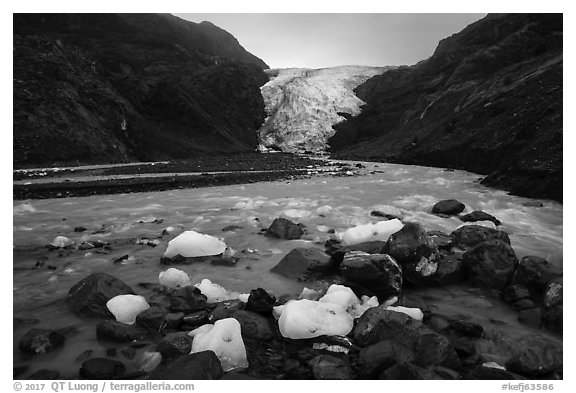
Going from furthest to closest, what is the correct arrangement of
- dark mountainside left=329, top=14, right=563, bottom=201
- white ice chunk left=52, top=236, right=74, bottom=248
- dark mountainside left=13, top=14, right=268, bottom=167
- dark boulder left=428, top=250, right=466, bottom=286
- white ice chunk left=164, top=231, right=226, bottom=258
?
dark mountainside left=13, top=14, right=268, bottom=167 < dark mountainside left=329, top=14, right=563, bottom=201 < white ice chunk left=52, top=236, right=74, bottom=248 < white ice chunk left=164, top=231, right=226, bottom=258 < dark boulder left=428, top=250, right=466, bottom=286

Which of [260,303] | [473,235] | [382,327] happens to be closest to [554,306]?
[382,327]

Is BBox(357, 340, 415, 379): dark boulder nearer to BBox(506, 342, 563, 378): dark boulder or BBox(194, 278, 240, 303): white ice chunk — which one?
BBox(506, 342, 563, 378): dark boulder

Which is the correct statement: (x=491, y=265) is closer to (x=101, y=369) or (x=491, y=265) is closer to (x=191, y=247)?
(x=191, y=247)

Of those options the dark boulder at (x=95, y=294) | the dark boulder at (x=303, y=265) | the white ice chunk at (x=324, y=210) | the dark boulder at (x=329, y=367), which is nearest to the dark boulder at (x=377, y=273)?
the dark boulder at (x=303, y=265)

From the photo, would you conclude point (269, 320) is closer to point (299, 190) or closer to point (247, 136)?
point (299, 190)

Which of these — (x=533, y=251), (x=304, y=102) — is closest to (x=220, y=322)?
(x=533, y=251)

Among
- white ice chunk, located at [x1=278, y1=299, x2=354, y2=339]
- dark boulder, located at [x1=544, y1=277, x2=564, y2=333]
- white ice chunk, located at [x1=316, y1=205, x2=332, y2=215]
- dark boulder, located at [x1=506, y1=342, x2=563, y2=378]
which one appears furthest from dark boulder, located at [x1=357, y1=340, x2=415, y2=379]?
white ice chunk, located at [x1=316, y1=205, x2=332, y2=215]
